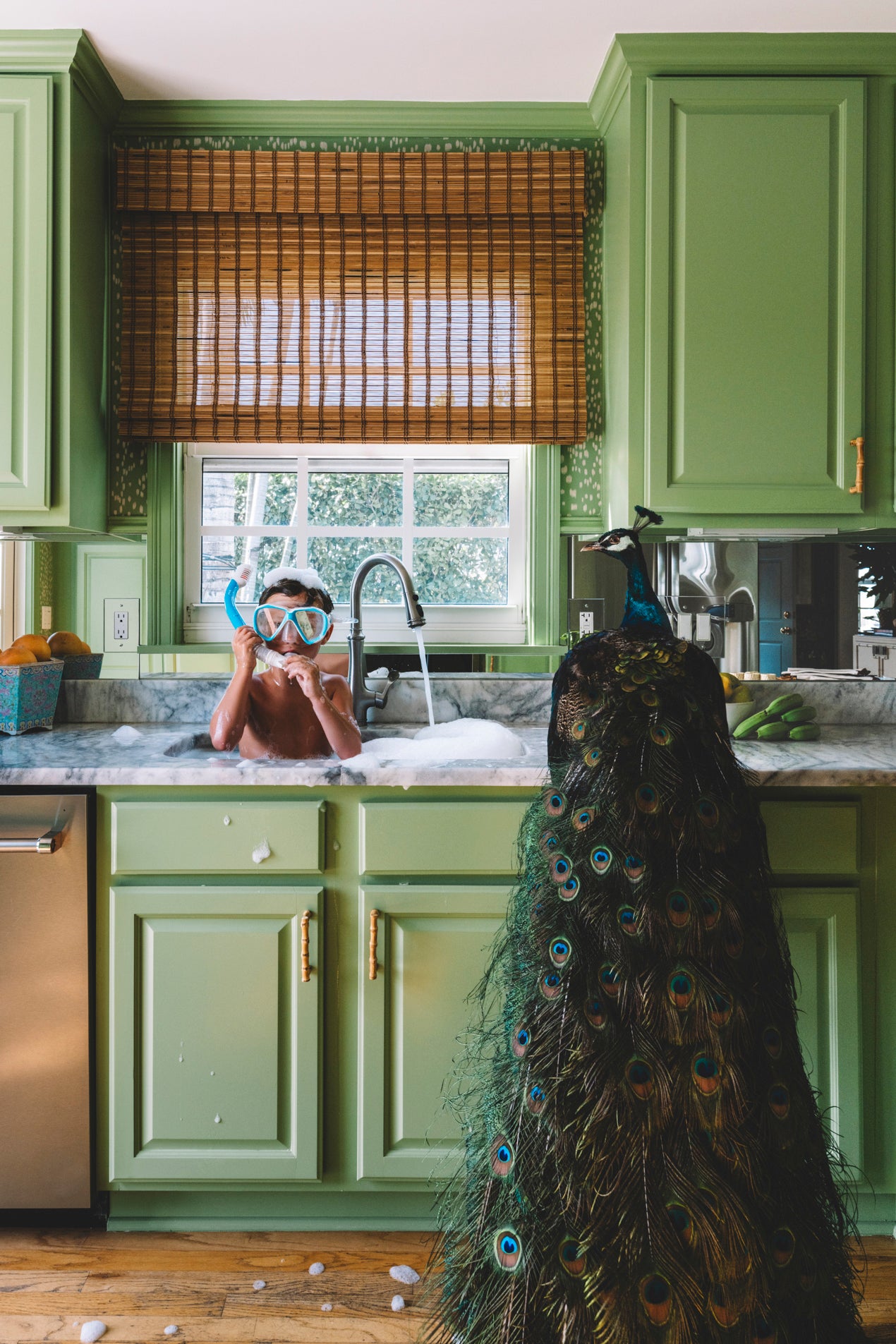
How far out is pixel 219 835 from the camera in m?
1.80

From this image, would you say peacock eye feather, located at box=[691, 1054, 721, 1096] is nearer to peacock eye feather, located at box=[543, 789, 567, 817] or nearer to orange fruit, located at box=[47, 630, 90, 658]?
peacock eye feather, located at box=[543, 789, 567, 817]

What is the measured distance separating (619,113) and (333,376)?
0.97 metres

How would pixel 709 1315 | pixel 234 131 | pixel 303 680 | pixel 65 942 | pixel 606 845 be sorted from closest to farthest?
pixel 709 1315
pixel 606 845
pixel 65 942
pixel 303 680
pixel 234 131

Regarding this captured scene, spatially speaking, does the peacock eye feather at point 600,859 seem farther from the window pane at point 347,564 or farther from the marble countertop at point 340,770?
the window pane at point 347,564

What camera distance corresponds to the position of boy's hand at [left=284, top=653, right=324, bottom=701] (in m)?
1.96

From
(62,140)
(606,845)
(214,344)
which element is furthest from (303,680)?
(62,140)

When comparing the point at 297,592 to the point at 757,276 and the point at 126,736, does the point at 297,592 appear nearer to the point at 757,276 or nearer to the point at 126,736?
the point at 126,736

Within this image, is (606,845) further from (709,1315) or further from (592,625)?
(592,625)

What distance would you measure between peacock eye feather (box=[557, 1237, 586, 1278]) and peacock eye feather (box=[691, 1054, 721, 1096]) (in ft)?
0.80

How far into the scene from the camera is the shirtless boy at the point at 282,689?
6.64ft

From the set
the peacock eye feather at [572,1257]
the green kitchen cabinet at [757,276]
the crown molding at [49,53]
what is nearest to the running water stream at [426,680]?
the green kitchen cabinet at [757,276]

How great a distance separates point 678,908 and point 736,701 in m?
1.08

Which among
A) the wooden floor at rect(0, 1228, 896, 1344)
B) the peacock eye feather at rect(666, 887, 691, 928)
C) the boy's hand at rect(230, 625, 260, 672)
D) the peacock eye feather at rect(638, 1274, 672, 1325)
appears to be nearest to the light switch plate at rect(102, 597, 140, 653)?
the boy's hand at rect(230, 625, 260, 672)

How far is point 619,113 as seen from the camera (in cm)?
229
